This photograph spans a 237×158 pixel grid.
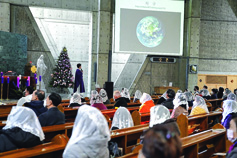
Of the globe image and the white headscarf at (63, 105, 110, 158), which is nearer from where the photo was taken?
the white headscarf at (63, 105, 110, 158)

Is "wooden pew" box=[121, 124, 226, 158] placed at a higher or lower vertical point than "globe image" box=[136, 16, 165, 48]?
lower

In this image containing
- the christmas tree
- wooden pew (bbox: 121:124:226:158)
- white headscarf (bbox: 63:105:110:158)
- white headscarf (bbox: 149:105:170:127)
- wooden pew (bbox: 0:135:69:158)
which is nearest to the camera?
white headscarf (bbox: 63:105:110:158)

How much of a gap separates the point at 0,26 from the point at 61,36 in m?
3.17

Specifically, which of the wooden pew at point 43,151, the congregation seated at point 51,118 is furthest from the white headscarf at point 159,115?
the congregation seated at point 51,118

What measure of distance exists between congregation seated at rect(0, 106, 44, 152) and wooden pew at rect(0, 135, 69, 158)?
8 cm

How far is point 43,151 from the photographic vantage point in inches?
99.5

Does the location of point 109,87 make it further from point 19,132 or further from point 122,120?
point 19,132

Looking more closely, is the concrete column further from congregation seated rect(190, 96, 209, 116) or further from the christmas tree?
congregation seated rect(190, 96, 209, 116)

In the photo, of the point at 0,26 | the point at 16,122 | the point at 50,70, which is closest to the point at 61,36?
the point at 50,70

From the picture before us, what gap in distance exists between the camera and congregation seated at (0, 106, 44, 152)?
2.63m

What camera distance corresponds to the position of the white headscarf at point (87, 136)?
2121 mm

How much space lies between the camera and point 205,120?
5.25m

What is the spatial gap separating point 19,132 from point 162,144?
69.9 inches

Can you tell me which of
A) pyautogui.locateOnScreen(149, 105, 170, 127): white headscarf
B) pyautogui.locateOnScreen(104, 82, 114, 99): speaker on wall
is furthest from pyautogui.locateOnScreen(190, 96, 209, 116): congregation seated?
pyautogui.locateOnScreen(104, 82, 114, 99): speaker on wall
